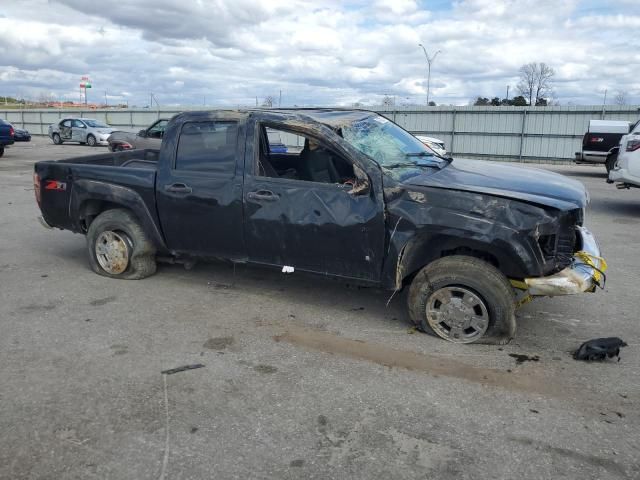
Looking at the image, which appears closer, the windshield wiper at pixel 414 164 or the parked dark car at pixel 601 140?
the windshield wiper at pixel 414 164

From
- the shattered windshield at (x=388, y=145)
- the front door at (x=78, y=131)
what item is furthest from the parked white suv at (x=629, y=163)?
the front door at (x=78, y=131)

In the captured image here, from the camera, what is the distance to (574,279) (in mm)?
3920

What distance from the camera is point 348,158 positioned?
4371 mm

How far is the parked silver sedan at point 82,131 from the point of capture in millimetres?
27844

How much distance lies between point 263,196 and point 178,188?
0.94 meters

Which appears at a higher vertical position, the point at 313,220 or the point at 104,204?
the point at 313,220

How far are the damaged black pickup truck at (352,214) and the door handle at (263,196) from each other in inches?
0.9

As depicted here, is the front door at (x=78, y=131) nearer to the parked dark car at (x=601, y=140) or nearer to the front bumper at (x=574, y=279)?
the parked dark car at (x=601, y=140)

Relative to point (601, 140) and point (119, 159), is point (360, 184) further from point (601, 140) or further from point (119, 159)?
point (601, 140)

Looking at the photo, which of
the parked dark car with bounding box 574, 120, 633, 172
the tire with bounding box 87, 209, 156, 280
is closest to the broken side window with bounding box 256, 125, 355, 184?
the tire with bounding box 87, 209, 156, 280

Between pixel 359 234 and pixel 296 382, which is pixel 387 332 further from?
pixel 296 382

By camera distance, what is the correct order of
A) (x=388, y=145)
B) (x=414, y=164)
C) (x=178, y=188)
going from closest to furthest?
1. (x=414, y=164)
2. (x=388, y=145)
3. (x=178, y=188)

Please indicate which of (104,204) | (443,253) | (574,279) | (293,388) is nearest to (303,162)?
(443,253)

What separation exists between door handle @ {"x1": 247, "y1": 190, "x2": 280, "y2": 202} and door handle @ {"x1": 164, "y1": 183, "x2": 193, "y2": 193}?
0.67 m
